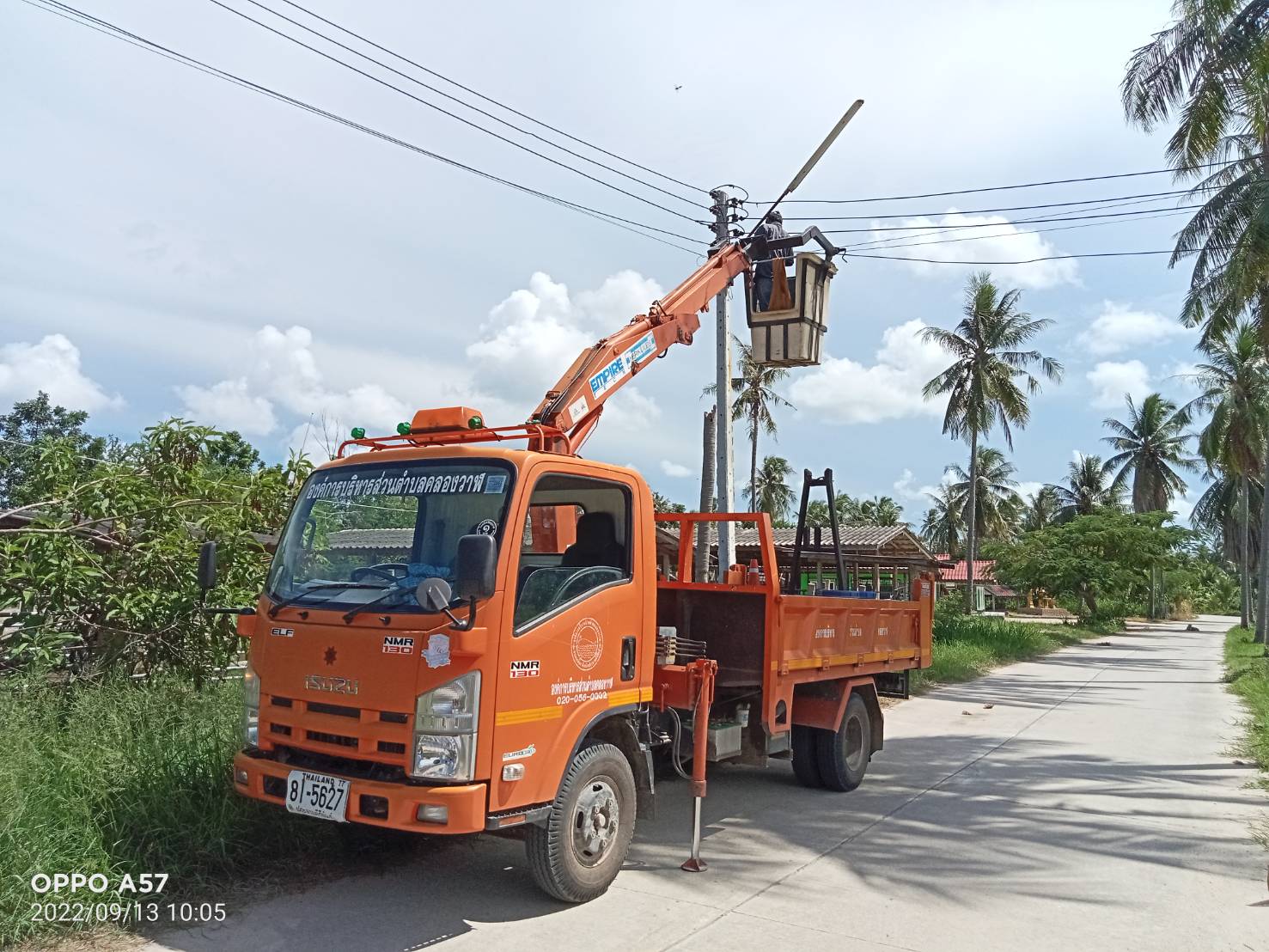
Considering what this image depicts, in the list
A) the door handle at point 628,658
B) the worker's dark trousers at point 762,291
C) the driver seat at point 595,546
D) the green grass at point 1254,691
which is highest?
the worker's dark trousers at point 762,291

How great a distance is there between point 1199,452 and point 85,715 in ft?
123

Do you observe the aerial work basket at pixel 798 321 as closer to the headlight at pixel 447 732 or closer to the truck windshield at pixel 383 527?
the truck windshield at pixel 383 527

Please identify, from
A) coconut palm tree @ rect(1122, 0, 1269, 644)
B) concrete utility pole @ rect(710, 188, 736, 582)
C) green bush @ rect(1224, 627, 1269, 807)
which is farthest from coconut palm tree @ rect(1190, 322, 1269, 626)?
concrete utility pole @ rect(710, 188, 736, 582)

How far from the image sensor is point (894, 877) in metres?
5.66

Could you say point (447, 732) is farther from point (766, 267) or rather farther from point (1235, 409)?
point (1235, 409)

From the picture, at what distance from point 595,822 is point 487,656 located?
1.27 metres

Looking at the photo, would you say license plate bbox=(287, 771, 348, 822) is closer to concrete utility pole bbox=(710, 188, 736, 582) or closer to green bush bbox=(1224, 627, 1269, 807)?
green bush bbox=(1224, 627, 1269, 807)

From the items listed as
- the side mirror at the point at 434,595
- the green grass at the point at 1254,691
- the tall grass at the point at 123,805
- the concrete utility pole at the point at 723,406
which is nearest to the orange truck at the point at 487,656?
the side mirror at the point at 434,595

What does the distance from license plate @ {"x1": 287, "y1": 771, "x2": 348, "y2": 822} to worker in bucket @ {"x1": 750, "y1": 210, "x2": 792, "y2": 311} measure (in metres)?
5.80

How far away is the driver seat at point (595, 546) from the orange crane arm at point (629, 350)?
1.65 ft

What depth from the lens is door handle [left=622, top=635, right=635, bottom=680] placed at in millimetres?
5316

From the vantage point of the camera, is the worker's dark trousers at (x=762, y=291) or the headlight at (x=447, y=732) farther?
the worker's dark trousers at (x=762, y=291)

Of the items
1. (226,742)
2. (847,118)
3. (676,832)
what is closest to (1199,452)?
(847,118)

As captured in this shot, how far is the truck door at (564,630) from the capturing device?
4520 mm
